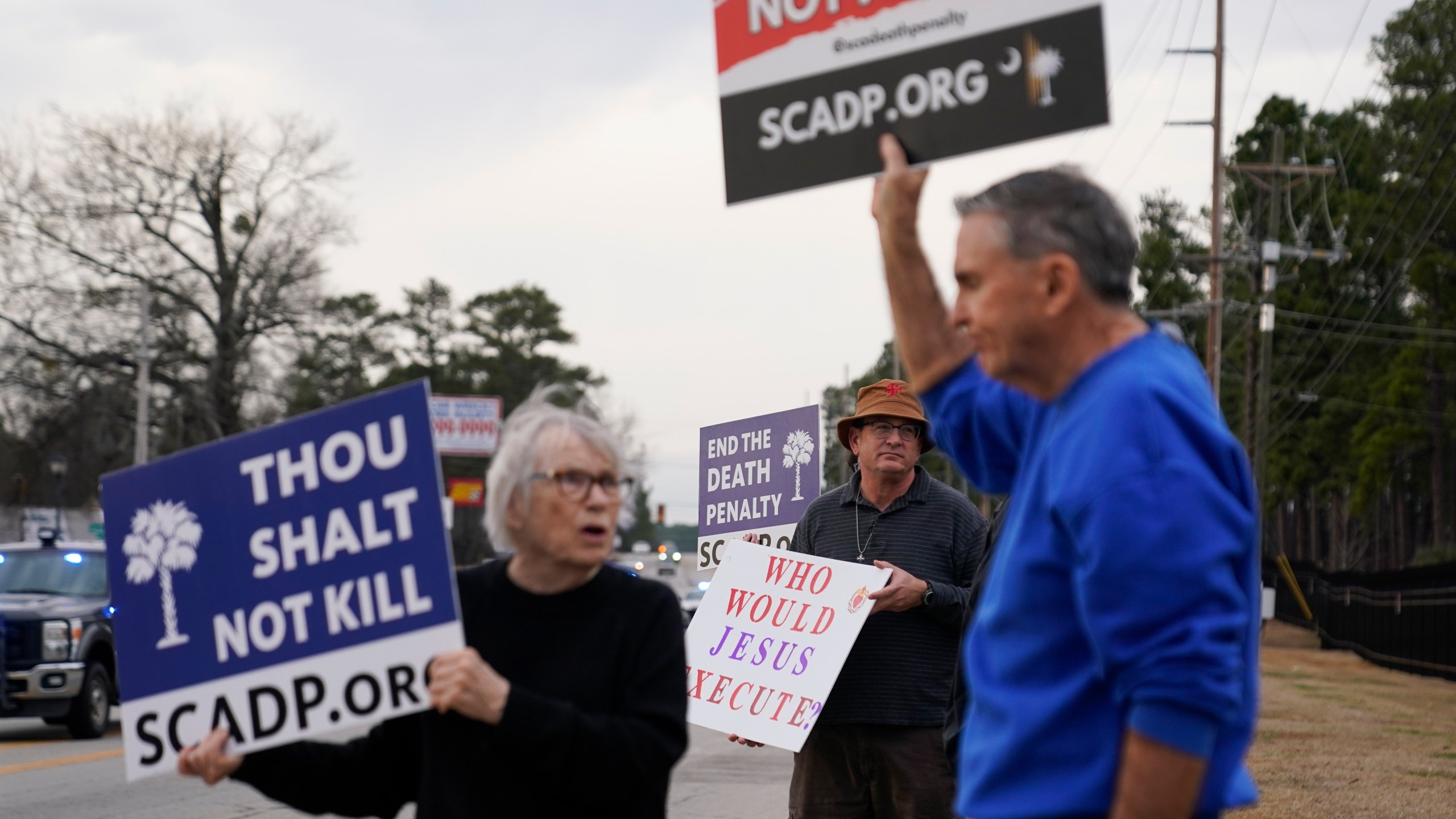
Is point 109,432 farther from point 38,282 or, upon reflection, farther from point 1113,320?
point 1113,320

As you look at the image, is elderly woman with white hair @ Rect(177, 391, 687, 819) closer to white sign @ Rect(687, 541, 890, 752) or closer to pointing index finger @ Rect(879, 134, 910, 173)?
pointing index finger @ Rect(879, 134, 910, 173)

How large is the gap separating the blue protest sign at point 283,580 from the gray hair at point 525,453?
0.60 feet

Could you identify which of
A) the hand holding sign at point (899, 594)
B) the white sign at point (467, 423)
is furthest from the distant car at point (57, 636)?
the white sign at point (467, 423)

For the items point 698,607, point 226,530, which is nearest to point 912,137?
point 226,530

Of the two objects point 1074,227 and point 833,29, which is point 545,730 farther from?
point 833,29

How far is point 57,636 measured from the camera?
14.4 m

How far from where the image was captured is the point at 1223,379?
241ft

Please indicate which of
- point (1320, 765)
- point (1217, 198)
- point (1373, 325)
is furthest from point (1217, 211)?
point (1320, 765)

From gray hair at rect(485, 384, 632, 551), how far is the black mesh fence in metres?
24.7

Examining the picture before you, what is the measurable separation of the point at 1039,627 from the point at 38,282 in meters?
45.7

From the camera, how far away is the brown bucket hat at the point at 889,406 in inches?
228

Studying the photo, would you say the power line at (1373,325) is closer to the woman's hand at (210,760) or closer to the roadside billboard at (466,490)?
the roadside billboard at (466,490)

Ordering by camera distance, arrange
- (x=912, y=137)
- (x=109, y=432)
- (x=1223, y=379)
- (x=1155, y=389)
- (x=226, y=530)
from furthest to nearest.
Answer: (x=1223, y=379) < (x=109, y=432) < (x=226, y=530) < (x=912, y=137) < (x=1155, y=389)

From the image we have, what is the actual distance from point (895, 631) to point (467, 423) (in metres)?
77.1
